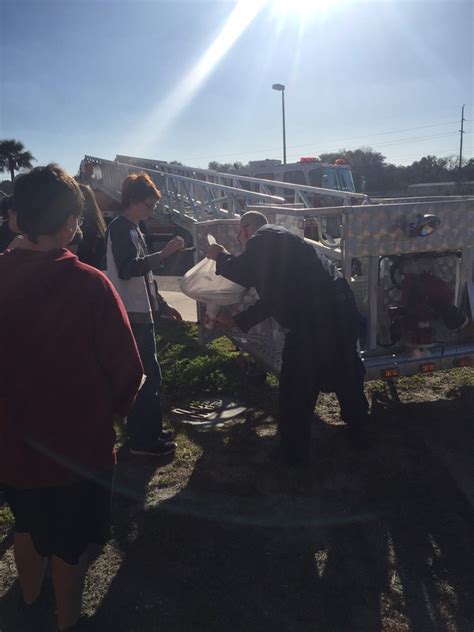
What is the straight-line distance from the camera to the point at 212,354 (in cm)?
575

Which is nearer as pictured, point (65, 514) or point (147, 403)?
point (65, 514)

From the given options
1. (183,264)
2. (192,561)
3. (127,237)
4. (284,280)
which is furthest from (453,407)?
(183,264)

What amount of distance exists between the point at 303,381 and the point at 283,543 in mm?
965

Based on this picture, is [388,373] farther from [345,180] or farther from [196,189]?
[345,180]

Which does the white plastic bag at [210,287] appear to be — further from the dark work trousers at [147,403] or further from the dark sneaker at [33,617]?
the dark sneaker at [33,617]

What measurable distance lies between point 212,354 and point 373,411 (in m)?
2.00

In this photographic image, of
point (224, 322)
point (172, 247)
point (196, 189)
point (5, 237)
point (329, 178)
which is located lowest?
point (224, 322)

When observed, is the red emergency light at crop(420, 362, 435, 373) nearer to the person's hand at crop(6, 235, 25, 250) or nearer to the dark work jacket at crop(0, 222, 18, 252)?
the person's hand at crop(6, 235, 25, 250)

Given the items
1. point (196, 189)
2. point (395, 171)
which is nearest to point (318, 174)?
point (196, 189)

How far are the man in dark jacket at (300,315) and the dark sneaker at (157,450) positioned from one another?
796 millimetres

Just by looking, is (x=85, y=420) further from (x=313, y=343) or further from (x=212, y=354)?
(x=212, y=354)

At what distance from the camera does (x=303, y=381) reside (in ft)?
10.9

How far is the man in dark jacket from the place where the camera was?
131 inches

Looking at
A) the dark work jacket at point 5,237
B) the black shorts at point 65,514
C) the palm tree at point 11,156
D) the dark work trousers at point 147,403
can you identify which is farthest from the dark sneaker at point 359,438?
the palm tree at point 11,156
